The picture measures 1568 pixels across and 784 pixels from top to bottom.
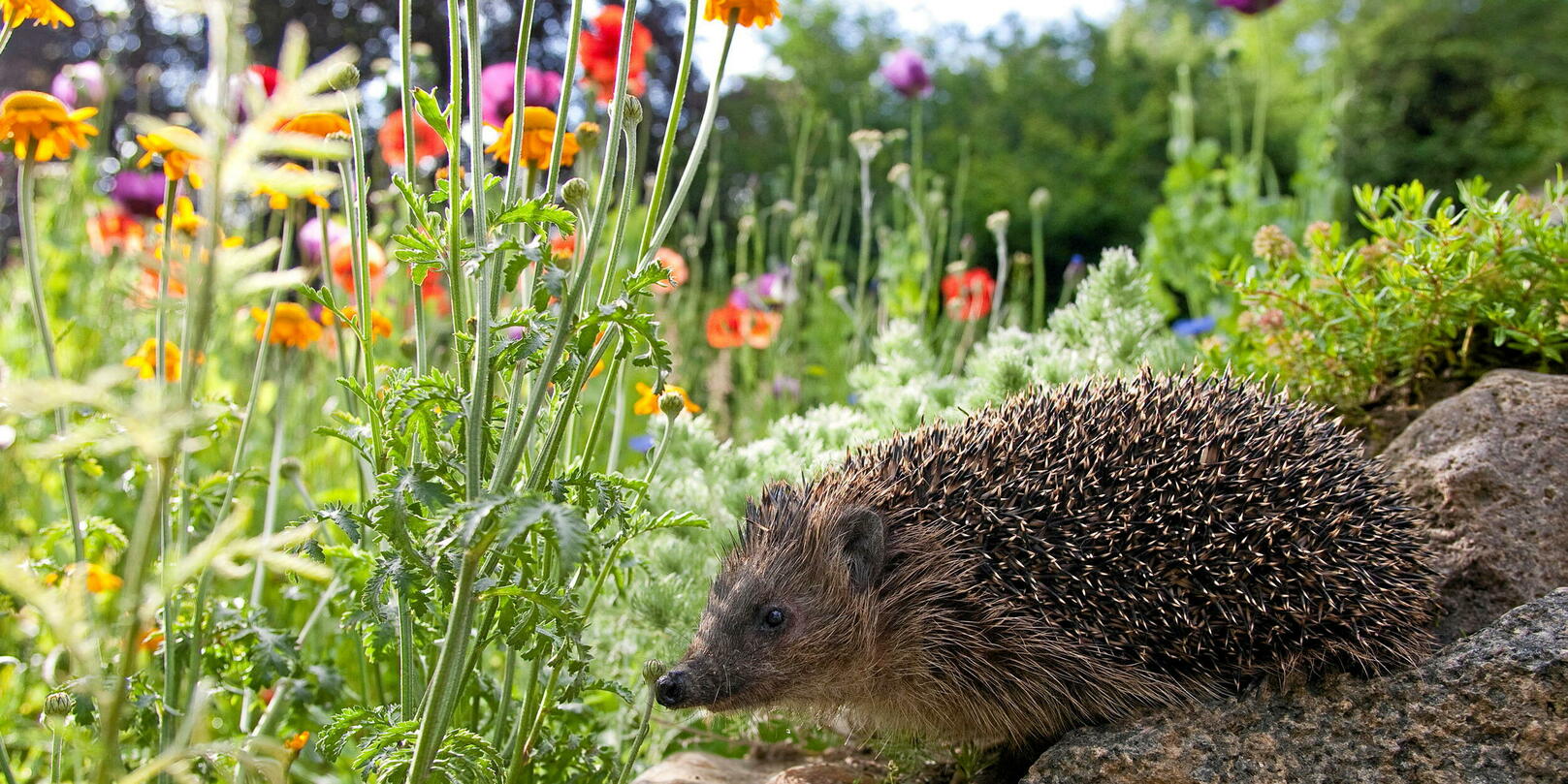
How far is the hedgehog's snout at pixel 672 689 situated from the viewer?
2.78 m

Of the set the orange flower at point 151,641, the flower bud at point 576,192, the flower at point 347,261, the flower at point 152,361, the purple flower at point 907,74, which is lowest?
the orange flower at point 151,641

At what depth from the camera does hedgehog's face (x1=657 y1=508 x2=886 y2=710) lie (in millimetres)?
3014

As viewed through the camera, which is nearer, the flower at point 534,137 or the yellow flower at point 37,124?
the yellow flower at point 37,124

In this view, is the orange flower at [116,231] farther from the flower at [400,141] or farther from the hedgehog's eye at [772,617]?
the hedgehog's eye at [772,617]

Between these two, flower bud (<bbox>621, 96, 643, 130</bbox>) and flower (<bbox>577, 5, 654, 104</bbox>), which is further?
flower (<bbox>577, 5, 654, 104</bbox>)

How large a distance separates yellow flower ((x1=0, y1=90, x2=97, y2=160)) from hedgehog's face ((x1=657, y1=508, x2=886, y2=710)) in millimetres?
2034

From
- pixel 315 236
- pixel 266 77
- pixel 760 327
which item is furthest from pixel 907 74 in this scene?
pixel 266 77

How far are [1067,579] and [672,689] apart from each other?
3.53ft

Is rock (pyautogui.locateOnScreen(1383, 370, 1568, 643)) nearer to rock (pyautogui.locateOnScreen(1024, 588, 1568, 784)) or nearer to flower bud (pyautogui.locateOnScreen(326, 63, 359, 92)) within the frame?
rock (pyautogui.locateOnScreen(1024, 588, 1568, 784))

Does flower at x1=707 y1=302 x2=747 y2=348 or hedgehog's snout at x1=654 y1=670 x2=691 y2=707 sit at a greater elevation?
Answer: flower at x1=707 y1=302 x2=747 y2=348

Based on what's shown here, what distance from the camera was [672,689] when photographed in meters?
2.80

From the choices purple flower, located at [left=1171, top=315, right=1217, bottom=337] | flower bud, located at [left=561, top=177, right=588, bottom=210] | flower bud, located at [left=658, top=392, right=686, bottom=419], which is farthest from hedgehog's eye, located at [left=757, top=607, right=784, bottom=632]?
purple flower, located at [left=1171, top=315, right=1217, bottom=337]

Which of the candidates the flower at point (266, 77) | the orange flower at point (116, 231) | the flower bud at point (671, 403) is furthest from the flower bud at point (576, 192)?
the orange flower at point (116, 231)

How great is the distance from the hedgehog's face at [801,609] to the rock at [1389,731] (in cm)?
62
